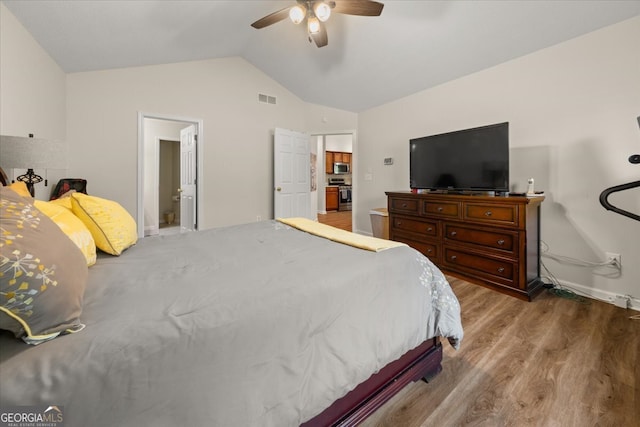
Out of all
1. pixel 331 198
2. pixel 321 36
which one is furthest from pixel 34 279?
pixel 331 198

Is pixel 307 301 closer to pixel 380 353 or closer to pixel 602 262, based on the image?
pixel 380 353

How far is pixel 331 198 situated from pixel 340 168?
43.8 inches

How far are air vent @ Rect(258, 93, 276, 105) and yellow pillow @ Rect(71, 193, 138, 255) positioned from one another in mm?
3727

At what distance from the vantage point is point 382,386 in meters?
1.26

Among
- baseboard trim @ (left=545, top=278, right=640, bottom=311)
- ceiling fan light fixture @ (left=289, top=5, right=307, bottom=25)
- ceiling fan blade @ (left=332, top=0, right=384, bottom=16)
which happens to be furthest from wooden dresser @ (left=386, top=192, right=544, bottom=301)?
ceiling fan light fixture @ (left=289, top=5, right=307, bottom=25)

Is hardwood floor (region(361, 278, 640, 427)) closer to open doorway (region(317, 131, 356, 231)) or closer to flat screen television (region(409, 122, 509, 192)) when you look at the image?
flat screen television (region(409, 122, 509, 192))

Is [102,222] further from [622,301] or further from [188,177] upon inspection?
[622,301]

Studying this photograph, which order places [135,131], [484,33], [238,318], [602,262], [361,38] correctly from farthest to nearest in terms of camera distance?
[135,131], [361,38], [484,33], [602,262], [238,318]

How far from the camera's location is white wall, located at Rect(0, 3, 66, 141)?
2.07 meters

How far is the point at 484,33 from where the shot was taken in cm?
272

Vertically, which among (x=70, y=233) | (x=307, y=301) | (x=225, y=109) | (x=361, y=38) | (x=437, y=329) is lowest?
(x=437, y=329)

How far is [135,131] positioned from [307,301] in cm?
387

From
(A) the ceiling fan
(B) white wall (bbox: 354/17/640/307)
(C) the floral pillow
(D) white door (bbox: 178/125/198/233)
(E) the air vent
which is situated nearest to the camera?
(C) the floral pillow

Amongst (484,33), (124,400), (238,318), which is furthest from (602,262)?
(124,400)
